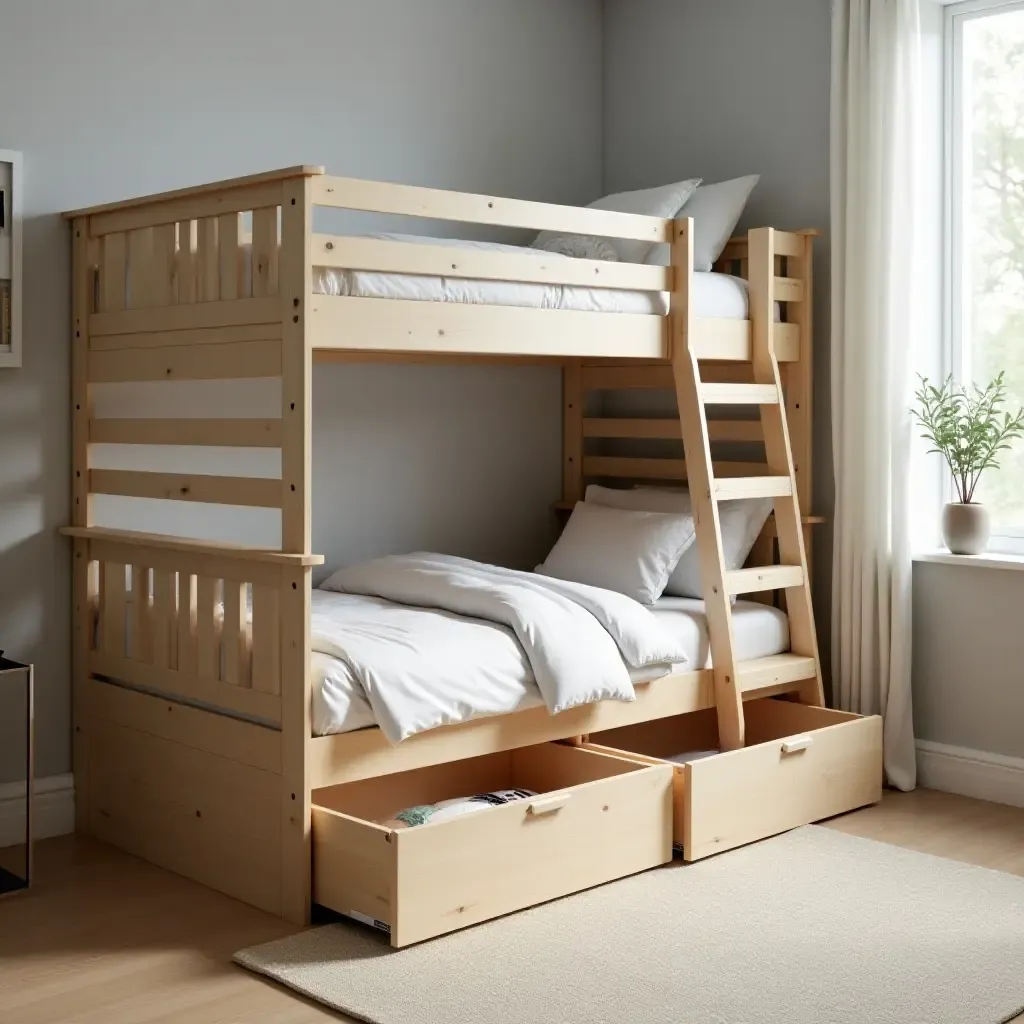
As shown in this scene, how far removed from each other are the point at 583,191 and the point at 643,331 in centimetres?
129

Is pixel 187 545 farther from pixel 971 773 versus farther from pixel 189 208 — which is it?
pixel 971 773

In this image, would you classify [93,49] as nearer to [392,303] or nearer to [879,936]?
[392,303]

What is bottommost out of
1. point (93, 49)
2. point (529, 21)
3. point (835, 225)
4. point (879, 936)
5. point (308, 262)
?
point (879, 936)

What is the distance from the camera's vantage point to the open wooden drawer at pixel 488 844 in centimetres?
263

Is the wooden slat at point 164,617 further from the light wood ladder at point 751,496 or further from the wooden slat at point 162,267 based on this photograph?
the light wood ladder at point 751,496

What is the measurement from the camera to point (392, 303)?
9.48ft

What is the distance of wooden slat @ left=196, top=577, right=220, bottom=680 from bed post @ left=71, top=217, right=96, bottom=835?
1.55ft

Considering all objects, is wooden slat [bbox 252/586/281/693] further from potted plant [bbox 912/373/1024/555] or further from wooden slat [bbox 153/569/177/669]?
potted plant [bbox 912/373/1024/555]

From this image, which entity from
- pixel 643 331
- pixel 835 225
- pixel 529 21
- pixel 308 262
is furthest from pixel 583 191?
pixel 308 262

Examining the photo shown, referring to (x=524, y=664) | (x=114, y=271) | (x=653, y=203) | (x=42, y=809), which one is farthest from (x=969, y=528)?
(x=42, y=809)

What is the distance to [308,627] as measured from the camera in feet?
9.07

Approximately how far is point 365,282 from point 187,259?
463 millimetres

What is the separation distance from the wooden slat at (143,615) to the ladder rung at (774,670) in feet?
4.77

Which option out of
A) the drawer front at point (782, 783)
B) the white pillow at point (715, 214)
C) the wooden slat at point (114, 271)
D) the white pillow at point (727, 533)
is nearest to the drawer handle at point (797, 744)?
the drawer front at point (782, 783)
